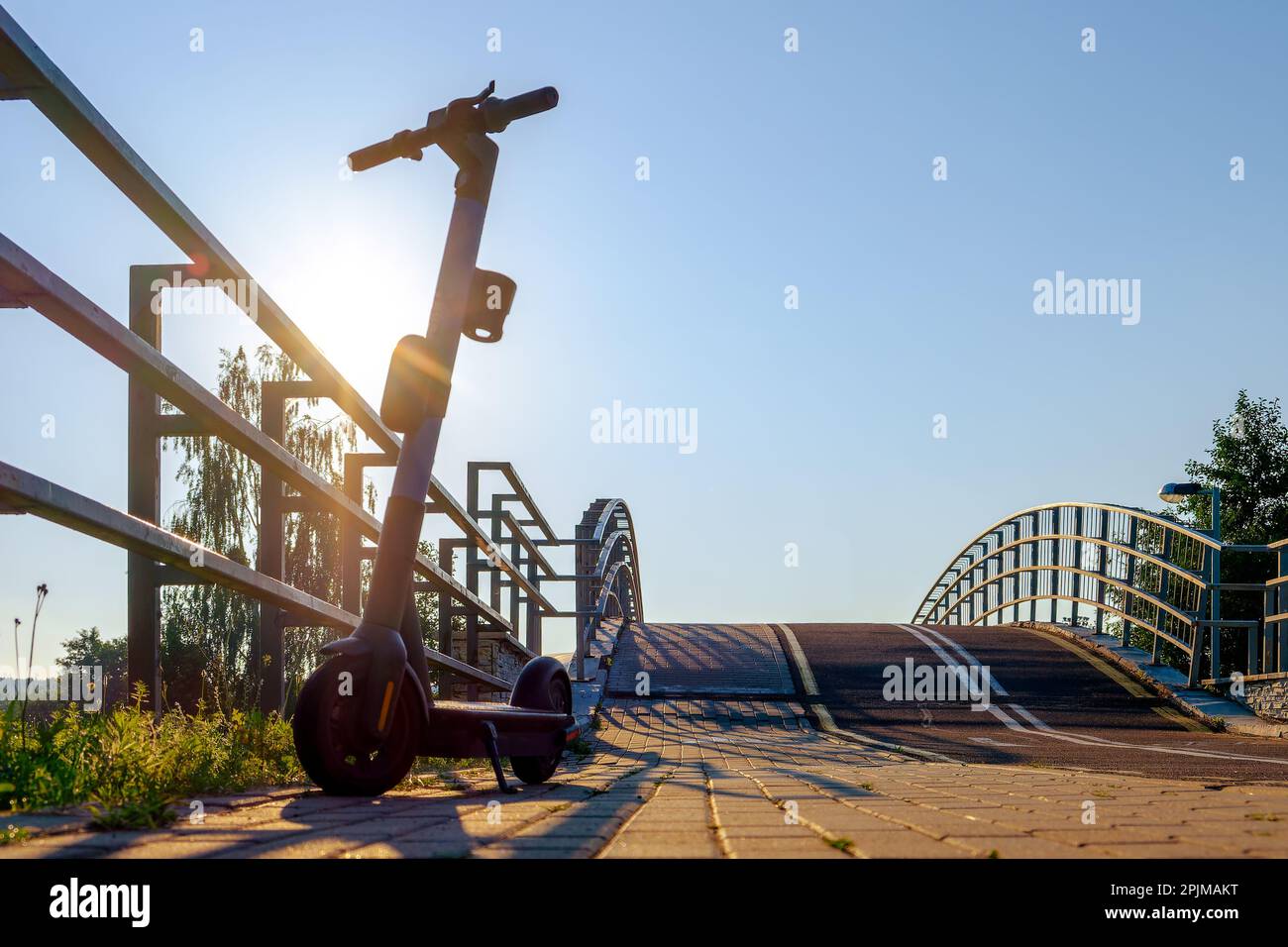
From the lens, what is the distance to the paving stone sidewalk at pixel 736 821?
8.54 feet

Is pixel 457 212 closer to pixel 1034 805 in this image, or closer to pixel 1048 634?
pixel 1034 805


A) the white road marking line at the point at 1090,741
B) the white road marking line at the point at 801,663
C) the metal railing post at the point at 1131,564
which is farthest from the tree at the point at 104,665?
the metal railing post at the point at 1131,564

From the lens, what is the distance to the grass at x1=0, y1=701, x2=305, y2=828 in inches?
127

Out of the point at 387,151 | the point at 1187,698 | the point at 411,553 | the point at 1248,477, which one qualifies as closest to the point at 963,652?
the point at 1187,698

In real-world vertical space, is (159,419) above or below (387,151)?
below

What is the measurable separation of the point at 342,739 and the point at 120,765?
73cm

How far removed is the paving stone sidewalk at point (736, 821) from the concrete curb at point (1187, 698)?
904 centimetres

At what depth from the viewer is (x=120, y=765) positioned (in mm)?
3473

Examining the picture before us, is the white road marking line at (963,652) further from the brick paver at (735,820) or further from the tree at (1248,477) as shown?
the tree at (1248,477)

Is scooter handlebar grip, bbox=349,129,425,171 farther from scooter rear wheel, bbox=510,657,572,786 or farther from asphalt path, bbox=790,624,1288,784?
asphalt path, bbox=790,624,1288,784

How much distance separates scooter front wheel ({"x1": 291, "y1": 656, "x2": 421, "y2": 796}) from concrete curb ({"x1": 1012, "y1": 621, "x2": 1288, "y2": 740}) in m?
11.6

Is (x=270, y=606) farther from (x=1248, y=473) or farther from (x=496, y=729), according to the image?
(x=1248, y=473)
